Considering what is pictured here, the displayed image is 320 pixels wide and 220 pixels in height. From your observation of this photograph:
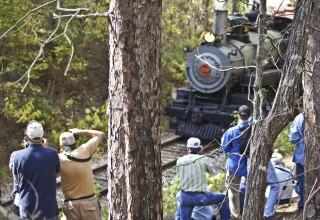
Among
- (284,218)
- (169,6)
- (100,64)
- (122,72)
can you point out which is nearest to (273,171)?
(284,218)

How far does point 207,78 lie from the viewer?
15.0 meters

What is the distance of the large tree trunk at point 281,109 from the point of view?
5.69m

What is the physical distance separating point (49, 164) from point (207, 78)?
923 centimetres

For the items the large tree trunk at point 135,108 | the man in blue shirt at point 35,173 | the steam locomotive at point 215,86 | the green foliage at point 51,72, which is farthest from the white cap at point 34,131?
the steam locomotive at point 215,86

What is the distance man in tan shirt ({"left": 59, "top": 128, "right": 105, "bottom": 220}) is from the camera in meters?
6.54

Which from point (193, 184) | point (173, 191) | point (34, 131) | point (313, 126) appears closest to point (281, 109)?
point (313, 126)

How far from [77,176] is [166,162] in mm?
6452

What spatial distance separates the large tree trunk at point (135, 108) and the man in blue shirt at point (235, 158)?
128 inches

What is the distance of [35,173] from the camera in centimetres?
606

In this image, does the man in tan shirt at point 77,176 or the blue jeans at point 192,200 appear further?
the blue jeans at point 192,200

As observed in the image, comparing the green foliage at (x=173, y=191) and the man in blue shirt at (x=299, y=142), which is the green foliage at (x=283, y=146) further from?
the man in blue shirt at (x=299, y=142)

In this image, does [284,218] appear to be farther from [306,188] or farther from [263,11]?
[263,11]

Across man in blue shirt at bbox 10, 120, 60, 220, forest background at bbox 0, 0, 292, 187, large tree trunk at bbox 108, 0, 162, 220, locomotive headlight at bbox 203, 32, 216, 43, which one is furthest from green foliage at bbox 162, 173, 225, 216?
locomotive headlight at bbox 203, 32, 216, 43

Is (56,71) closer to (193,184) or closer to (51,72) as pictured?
(51,72)
